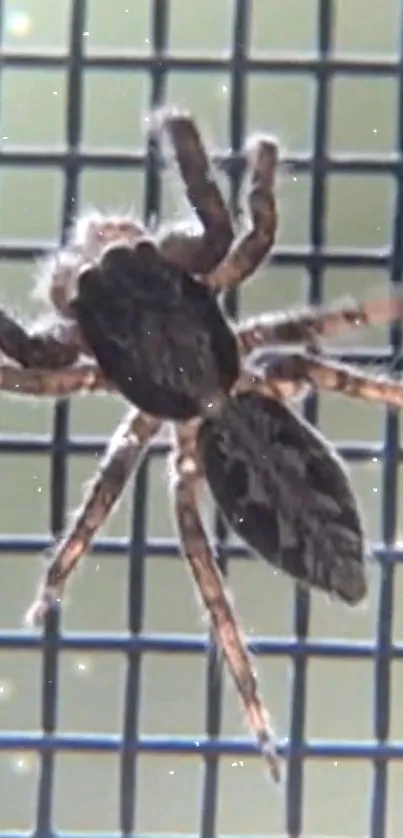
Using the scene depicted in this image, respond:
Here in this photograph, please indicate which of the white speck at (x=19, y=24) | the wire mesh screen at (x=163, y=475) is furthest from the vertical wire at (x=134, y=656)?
the white speck at (x=19, y=24)

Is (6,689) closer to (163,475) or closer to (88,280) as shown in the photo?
(163,475)

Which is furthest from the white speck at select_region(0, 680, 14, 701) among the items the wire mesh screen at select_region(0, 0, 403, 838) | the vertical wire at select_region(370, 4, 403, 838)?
the vertical wire at select_region(370, 4, 403, 838)

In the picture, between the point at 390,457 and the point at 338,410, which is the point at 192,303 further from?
the point at 338,410

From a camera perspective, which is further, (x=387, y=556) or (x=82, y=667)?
(x=82, y=667)

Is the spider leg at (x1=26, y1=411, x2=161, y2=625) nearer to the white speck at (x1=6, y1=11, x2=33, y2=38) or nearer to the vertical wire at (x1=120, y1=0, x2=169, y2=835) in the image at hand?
the vertical wire at (x1=120, y1=0, x2=169, y2=835)

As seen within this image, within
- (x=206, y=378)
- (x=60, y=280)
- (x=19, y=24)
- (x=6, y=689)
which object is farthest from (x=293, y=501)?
(x=6, y=689)

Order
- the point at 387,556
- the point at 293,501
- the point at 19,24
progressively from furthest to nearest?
1. the point at 19,24
2. the point at 387,556
3. the point at 293,501
